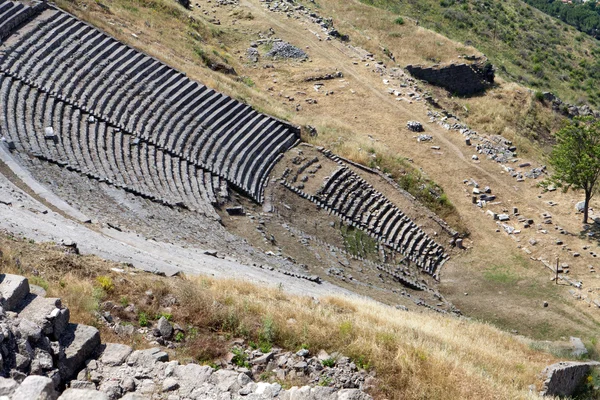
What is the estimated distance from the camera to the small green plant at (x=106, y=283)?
33.8ft

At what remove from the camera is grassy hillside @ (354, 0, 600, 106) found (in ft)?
160

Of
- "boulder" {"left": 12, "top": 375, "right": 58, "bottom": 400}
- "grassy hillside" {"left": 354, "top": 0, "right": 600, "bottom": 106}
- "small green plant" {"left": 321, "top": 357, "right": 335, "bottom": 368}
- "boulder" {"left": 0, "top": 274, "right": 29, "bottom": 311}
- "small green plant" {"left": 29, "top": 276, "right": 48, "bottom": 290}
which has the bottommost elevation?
"small green plant" {"left": 29, "top": 276, "right": 48, "bottom": 290}

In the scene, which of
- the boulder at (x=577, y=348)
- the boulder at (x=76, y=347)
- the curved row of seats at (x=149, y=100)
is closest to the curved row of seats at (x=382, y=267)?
the curved row of seats at (x=149, y=100)

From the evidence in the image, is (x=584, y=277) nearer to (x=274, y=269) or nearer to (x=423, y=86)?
(x=274, y=269)

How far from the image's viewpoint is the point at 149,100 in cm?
2372

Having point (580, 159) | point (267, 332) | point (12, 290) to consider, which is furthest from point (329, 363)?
point (580, 159)

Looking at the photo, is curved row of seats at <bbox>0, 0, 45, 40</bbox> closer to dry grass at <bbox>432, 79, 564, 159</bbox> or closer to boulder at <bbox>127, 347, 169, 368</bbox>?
boulder at <bbox>127, 347, 169, 368</bbox>

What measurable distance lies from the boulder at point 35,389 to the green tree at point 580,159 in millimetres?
22832

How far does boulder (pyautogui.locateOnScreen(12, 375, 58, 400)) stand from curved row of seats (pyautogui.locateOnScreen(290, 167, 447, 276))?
1794 centimetres

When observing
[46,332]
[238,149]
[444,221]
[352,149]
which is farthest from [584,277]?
[46,332]

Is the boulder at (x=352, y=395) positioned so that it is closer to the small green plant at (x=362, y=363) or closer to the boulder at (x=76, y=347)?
the small green plant at (x=362, y=363)

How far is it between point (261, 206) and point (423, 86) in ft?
60.0

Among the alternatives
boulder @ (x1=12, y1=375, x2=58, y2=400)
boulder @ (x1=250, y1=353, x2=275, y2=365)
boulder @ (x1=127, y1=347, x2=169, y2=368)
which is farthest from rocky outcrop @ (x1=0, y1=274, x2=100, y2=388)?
boulder @ (x1=250, y1=353, x2=275, y2=365)

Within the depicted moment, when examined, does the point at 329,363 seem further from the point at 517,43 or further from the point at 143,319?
the point at 517,43
